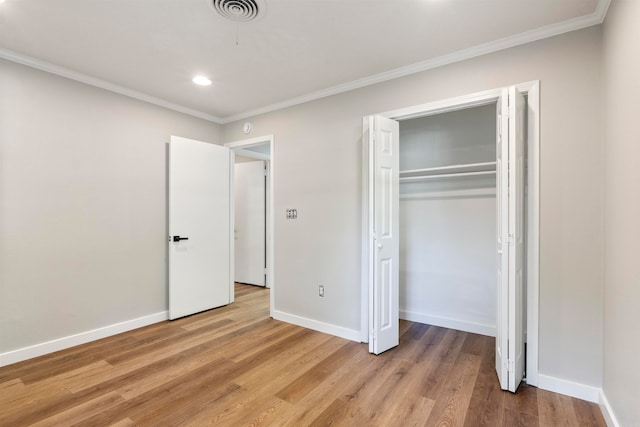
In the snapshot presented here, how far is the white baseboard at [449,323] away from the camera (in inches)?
127

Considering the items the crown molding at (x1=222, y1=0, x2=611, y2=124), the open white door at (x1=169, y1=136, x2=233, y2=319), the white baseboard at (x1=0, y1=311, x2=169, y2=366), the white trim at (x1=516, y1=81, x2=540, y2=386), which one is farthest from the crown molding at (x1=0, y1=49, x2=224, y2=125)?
the white trim at (x1=516, y1=81, x2=540, y2=386)

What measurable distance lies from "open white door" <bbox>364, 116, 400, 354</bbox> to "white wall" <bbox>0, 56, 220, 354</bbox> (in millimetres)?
2547

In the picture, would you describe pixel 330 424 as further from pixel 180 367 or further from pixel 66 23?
pixel 66 23

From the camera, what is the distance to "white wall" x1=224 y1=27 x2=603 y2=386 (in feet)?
6.85

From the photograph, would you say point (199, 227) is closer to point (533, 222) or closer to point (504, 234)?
point (504, 234)

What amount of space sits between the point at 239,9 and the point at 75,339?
3.30m

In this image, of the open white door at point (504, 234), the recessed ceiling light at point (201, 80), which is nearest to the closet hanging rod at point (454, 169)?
the open white door at point (504, 234)

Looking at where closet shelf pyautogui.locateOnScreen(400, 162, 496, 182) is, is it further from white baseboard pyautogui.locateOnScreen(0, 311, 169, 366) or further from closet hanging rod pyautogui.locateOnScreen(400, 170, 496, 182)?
white baseboard pyautogui.locateOnScreen(0, 311, 169, 366)

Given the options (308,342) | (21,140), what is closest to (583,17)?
(308,342)

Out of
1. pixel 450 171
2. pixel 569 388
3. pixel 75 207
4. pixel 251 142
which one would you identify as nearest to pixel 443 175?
pixel 450 171

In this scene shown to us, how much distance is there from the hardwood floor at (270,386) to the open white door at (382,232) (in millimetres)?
241

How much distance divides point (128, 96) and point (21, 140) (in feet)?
3.56

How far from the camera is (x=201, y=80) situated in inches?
122

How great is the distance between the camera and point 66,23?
218 centimetres
